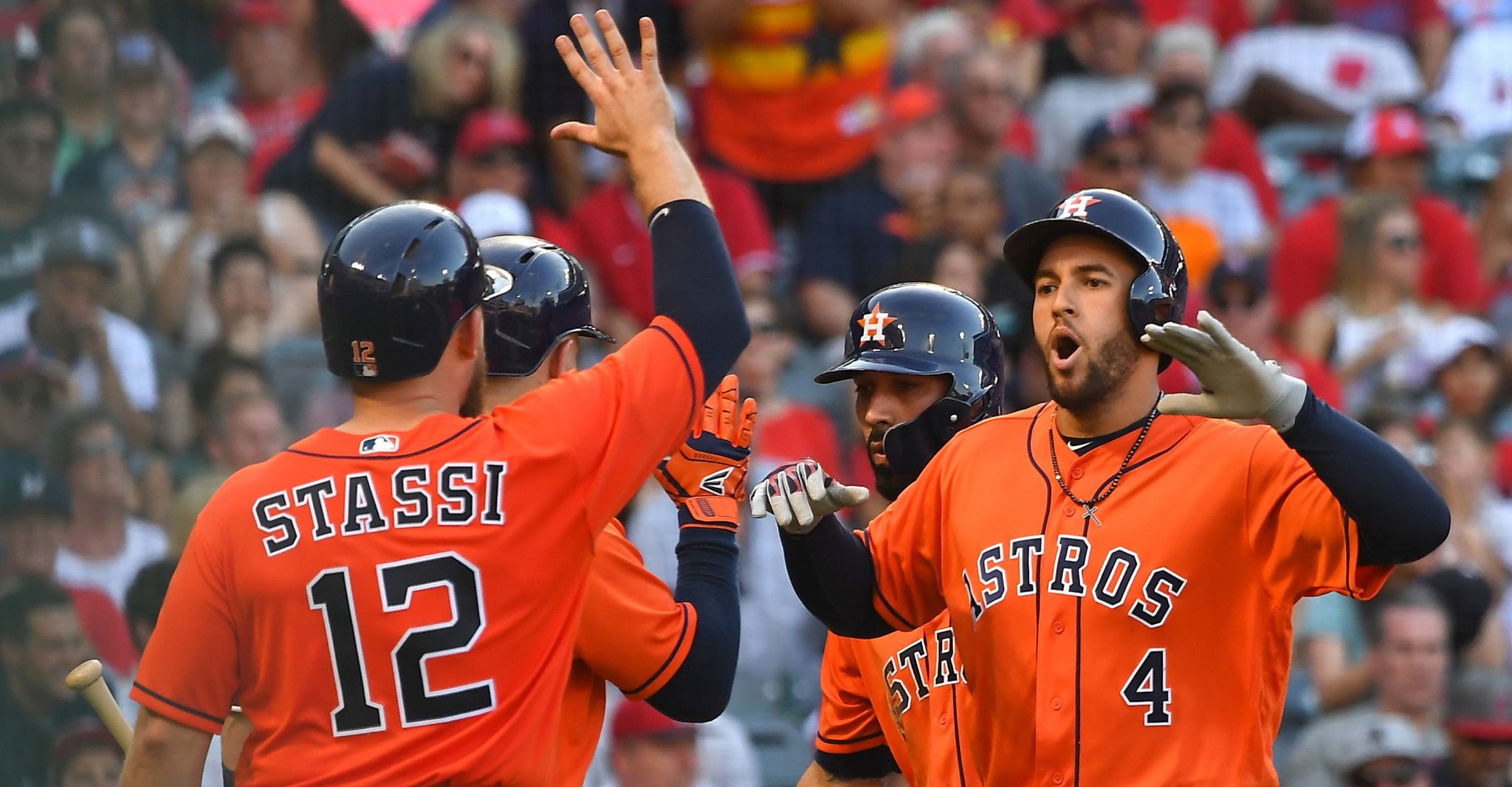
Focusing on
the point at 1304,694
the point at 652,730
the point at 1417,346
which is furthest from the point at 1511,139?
the point at 652,730

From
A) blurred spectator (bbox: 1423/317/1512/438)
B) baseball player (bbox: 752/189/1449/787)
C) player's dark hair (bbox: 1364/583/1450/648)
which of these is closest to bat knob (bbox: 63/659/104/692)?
baseball player (bbox: 752/189/1449/787)

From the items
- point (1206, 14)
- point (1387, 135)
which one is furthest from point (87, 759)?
point (1206, 14)

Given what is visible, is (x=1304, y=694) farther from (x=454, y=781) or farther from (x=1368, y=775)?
(x=454, y=781)

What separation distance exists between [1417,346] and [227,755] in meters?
5.89

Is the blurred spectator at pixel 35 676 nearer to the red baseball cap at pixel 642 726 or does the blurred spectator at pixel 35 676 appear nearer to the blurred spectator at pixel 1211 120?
the red baseball cap at pixel 642 726

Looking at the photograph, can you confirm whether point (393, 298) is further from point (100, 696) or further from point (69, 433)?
point (69, 433)

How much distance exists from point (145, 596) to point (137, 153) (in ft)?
7.05

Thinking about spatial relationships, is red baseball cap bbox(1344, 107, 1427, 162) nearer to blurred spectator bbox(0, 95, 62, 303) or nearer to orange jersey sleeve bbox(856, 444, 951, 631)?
orange jersey sleeve bbox(856, 444, 951, 631)

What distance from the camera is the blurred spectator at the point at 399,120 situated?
7.66 metres

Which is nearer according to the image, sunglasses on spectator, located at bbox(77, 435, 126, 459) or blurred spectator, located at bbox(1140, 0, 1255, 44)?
sunglasses on spectator, located at bbox(77, 435, 126, 459)

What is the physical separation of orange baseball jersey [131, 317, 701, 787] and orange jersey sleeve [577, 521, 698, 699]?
1.62 ft

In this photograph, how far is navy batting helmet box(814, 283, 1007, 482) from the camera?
12.8ft

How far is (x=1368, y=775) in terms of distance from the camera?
19.8ft

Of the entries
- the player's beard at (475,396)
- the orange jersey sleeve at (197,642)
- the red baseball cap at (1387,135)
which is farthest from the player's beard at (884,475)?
the red baseball cap at (1387,135)
